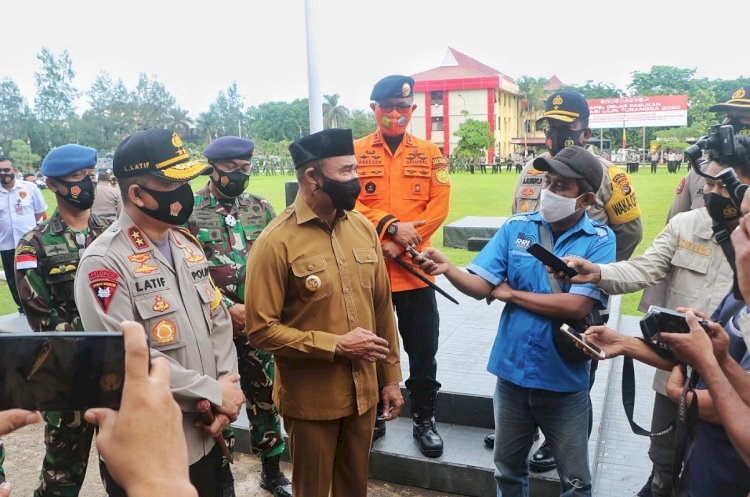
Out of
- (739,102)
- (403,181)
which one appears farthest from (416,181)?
(739,102)

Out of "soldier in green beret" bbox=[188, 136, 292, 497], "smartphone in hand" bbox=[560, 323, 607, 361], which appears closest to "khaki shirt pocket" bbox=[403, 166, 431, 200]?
"soldier in green beret" bbox=[188, 136, 292, 497]

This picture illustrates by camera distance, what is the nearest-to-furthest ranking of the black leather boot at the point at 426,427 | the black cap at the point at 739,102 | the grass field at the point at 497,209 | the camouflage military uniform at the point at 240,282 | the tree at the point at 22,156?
the camouflage military uniform at the point at 240,282, the black leather boot at the point at 426,427, the black cap at the point at 739,102, the grass field at the point at 497,209, the tree at the point at 22,156

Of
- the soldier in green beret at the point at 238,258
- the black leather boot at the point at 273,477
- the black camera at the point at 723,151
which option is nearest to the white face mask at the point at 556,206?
the black camera at the point at 723,151

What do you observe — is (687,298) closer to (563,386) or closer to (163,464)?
(563,386)

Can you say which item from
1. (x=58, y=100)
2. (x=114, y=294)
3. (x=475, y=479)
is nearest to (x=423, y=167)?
(x=475, y=479)

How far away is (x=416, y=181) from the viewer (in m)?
3.77

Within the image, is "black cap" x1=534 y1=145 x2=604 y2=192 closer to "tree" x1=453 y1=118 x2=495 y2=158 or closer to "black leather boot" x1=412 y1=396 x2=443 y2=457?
"black leather boot" x1=412 y1=396 x2=443 y2=457

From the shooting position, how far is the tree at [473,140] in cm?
5097

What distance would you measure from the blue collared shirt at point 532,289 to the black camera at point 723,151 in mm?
502

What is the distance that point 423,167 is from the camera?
3.78 m

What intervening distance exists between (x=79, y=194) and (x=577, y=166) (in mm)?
2753

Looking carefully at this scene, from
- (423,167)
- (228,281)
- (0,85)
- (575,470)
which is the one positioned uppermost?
(0,85)

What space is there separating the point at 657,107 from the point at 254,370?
→ 2511 inches

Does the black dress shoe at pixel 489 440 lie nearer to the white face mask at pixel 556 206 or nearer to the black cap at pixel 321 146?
the white face mask at pixel 556 206
